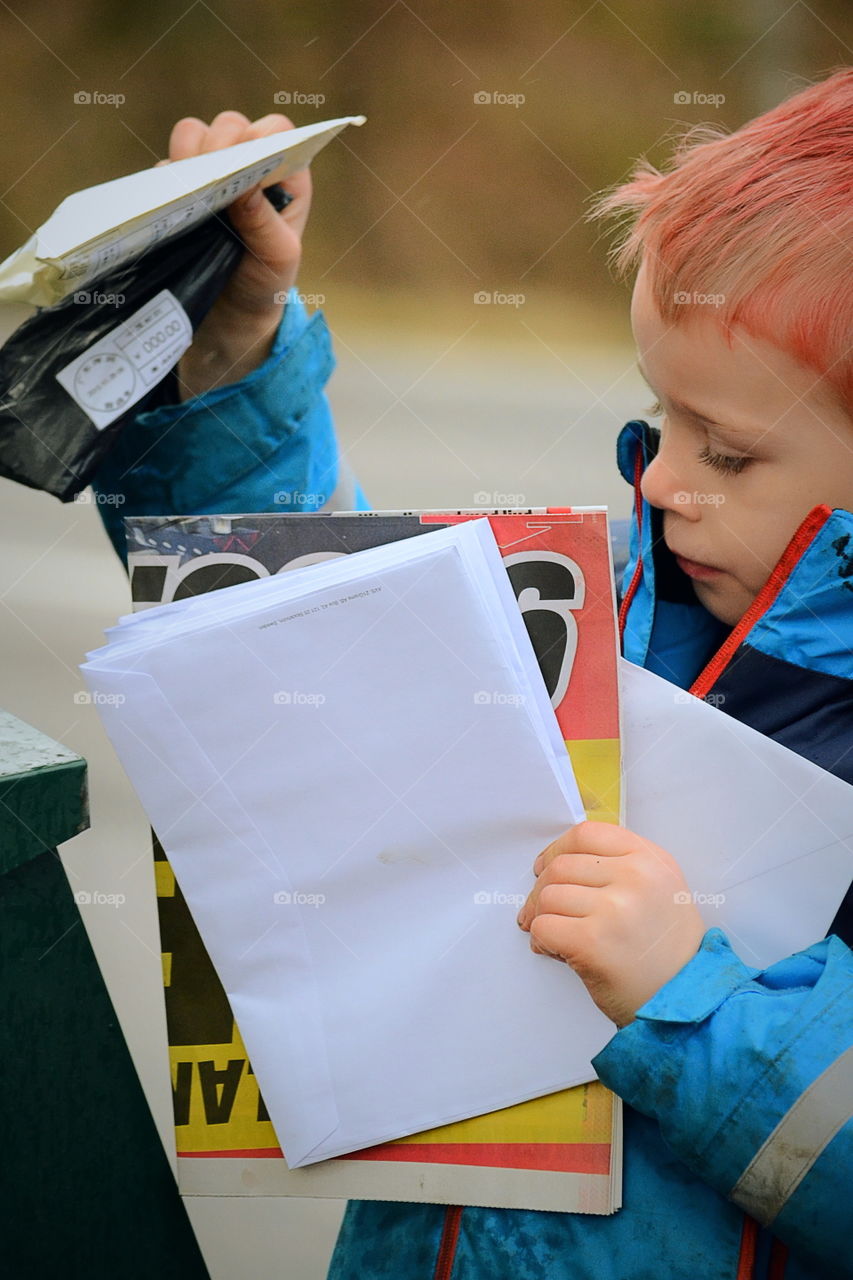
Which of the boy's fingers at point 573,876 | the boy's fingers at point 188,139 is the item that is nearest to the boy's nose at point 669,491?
the boy's fingers at point 573,876

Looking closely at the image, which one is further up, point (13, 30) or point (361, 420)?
point (13, 30)

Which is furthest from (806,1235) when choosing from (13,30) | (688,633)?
(13,30)

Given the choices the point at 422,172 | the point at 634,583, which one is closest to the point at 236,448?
the point at 634,583

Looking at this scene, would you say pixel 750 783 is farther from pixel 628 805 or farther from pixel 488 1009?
pixel 488 1009

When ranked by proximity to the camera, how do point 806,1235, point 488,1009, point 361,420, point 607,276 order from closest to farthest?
point 806,1235 → point 488,1009 → point 607,276 → point 361,420

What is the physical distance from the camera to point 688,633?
711 mm

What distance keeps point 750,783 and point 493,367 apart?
4.99 ft

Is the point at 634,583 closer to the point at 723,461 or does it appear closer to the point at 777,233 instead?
the point at 723,461

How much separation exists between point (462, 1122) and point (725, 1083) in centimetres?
Result: 16

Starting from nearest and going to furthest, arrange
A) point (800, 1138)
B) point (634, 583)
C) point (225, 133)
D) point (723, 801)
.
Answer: point (800, 1138), point (723, 801), point (634, 583), point (225, 133)

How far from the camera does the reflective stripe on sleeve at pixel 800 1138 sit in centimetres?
49

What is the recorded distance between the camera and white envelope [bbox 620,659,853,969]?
574 millimetres

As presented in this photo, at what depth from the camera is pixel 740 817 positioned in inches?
23.2

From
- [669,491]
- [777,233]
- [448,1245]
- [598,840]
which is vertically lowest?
[448,1245]
